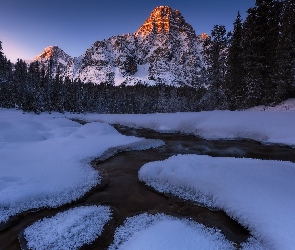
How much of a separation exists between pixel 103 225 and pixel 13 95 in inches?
2228

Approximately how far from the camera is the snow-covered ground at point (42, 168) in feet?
17.9

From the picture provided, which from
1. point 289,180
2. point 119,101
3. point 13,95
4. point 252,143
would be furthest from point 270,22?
point 119,101

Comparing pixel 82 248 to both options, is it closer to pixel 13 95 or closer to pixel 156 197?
pixel 156 197

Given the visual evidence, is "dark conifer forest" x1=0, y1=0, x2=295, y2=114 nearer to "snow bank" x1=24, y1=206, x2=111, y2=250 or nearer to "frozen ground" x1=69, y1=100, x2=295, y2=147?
"frozen ground" x1=69, y1=100, x2=295, y2=147

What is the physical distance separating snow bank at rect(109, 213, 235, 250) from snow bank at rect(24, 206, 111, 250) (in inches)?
20.0

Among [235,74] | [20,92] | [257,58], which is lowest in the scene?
[20,92]

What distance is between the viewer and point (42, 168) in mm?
7203

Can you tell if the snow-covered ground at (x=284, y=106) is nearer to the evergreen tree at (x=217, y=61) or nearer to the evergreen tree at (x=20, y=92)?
the evergreen tree at (x=217, y=61)

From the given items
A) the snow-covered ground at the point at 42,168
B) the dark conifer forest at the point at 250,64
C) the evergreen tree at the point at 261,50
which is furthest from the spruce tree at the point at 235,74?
the snow-covered ground at the point at 42,168

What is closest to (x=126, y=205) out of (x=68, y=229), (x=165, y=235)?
(x=68, y=229)

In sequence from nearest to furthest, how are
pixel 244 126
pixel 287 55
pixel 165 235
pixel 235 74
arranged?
pixel 165 235 → pixel 244 126 → pixel 287 55 → pixel 235 74

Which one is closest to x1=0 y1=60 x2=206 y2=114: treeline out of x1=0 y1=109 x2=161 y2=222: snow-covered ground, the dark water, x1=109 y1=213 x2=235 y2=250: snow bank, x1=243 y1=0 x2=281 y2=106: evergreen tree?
x1=243 y1=0 x2=281 y2=106: evergreen tree

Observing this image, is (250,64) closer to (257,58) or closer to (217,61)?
(257,58)

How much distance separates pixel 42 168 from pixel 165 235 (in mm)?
4902
